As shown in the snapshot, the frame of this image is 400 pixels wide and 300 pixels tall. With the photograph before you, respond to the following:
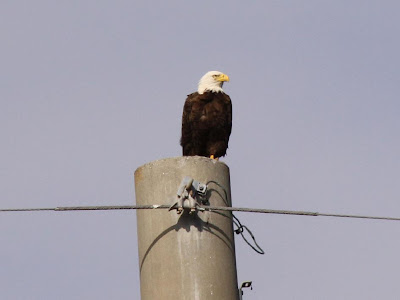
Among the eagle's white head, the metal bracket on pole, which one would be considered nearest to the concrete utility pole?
the metal bracket on pole

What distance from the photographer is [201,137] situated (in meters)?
10.1

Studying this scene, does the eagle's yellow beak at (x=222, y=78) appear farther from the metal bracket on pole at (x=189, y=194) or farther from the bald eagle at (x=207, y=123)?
the metal bracket on pole at (x=189, y=194)

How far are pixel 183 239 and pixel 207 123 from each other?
6261 mm

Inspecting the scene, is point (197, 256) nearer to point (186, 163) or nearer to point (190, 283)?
point (190, 283)

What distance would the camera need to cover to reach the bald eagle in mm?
10047

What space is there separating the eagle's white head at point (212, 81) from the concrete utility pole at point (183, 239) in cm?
654

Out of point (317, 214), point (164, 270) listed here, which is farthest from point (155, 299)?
point (317, 214)

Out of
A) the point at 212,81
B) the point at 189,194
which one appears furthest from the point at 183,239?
the point at 212,81

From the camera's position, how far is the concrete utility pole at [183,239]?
374 centimetres

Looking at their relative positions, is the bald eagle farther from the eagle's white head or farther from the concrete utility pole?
the concrete utility pole

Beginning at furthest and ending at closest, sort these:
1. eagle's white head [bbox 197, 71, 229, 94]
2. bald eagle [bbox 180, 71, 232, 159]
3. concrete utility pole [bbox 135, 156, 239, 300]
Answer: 1. eagle's white head [bbox 197, 71, 229, 94]
2. bald eagle [bbox 180, 71, 232, 159]
3. concrete utility pole [bbox 135, 156, 239, 300]

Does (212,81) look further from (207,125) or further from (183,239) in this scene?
(183,239)

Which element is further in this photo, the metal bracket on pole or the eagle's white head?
the eagle's white head

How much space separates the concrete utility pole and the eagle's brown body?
5997 millimetres
